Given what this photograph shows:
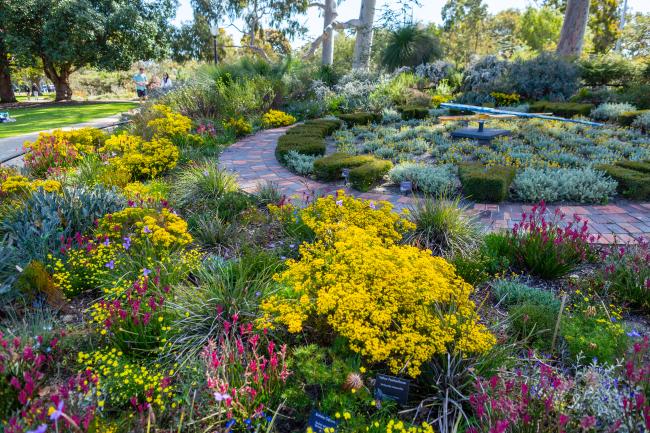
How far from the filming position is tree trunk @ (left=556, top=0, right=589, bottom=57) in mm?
15617

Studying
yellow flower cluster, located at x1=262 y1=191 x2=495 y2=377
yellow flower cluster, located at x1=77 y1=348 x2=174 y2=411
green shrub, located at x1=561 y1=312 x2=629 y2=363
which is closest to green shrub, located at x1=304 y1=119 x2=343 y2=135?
yellow flower cluster, located at x1=262 y1=191 x2=495 y2=377

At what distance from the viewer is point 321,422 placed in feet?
5.63

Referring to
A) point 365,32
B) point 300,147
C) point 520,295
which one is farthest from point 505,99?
point 520,295

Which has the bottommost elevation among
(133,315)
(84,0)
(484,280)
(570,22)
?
(484,280)

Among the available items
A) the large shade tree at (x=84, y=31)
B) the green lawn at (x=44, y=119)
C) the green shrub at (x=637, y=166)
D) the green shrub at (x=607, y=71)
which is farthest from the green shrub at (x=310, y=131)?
the large shade tree at (x=84, y=31)

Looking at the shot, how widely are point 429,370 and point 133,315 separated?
5.31 feet

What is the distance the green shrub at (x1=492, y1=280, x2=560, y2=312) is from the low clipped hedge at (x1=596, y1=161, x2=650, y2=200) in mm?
2775

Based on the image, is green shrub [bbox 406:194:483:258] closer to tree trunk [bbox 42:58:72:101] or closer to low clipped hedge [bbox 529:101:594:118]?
low clipped hedge [bbox 529:101:594:118]

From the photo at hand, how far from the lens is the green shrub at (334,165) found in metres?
5.60

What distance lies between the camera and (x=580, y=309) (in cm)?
262

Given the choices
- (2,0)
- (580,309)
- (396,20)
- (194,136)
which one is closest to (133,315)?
(580,309)

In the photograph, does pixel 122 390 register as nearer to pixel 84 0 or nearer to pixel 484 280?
pixel 484 280

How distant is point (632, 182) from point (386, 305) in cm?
422

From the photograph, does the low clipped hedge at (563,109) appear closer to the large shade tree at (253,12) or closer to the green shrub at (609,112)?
the green shrub at (609,112)
